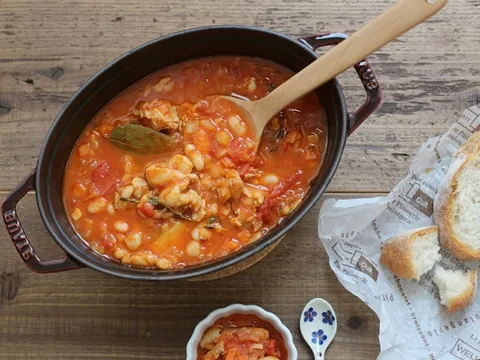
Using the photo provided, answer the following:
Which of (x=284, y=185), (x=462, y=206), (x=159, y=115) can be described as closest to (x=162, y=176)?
(x=159, y=115)

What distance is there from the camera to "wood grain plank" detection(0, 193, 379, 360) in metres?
2.48

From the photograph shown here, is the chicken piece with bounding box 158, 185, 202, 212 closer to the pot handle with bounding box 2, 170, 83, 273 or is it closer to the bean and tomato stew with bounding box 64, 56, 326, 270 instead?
the bean and tomato stew with bounding box 64, 56, 326, 270

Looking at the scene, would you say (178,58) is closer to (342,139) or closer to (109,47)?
(109,47)

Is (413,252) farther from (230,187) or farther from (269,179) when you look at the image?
(230,187)

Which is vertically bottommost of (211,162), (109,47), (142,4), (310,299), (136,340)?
(136,340)

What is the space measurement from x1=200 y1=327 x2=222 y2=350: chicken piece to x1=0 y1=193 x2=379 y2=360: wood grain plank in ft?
0.43

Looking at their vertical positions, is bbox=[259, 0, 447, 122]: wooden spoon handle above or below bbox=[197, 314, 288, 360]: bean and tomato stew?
above

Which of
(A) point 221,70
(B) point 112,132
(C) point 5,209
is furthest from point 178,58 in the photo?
(C) point 5,209

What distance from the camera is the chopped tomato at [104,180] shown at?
7.57 ft

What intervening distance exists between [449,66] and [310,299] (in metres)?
1.14

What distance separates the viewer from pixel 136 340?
2.49 m

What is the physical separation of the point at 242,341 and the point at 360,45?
116cm

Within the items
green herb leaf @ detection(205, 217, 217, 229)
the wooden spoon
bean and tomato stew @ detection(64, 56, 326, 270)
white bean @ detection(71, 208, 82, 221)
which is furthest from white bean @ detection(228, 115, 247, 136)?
white bean @ detection(71, 208, 82, 221)

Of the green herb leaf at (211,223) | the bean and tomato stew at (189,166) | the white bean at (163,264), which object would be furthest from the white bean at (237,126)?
the white bean at (163,264)
